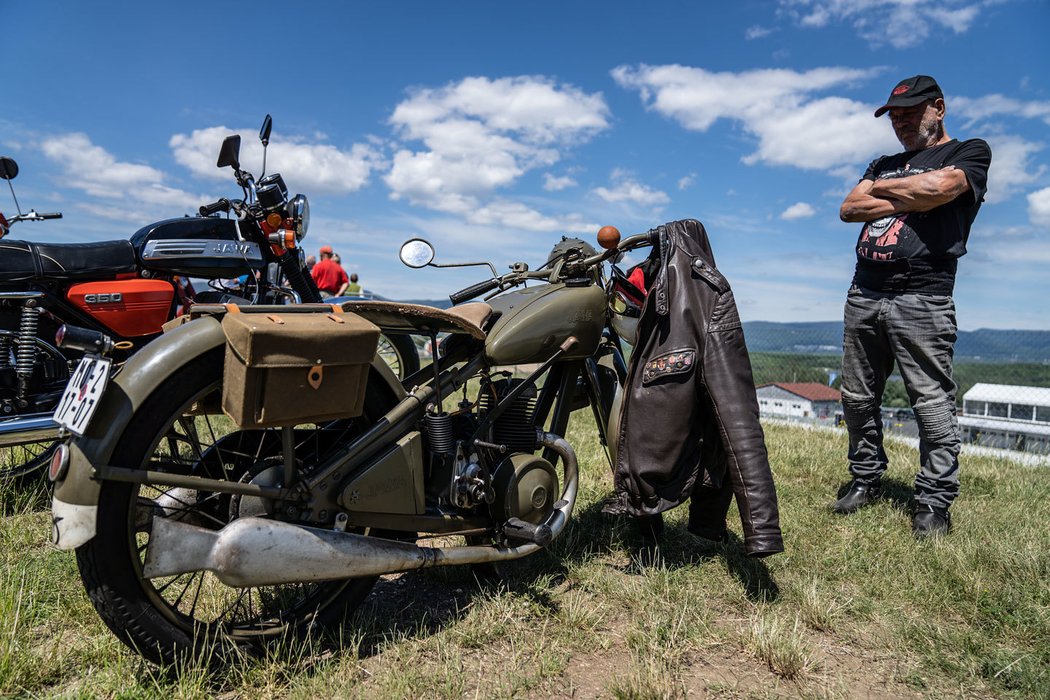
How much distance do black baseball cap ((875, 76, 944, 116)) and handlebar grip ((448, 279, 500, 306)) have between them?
97.1 inches

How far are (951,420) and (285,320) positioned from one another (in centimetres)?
342

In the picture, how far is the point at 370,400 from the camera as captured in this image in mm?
2285

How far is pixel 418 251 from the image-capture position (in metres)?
2.99

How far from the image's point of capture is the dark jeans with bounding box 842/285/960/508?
3.53 metres

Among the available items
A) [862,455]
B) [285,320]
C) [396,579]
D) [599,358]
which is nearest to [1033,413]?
[862,455]

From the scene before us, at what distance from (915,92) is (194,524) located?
13.1ft

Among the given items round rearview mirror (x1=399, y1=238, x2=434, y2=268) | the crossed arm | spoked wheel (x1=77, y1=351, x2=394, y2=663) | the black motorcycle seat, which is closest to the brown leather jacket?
round rearview mirror (x1=399, y1=238, x2=434, y2=268)

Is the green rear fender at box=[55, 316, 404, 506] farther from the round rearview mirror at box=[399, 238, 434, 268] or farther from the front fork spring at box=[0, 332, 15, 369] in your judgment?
the front fork spring at box=[0, 332, 15, 369]

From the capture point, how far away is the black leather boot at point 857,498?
3.88 meters

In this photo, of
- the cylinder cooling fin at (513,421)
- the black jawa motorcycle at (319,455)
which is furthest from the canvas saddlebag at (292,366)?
the cylinder cooling fin at (513,421)

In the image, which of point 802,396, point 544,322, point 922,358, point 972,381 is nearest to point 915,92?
point 922,358

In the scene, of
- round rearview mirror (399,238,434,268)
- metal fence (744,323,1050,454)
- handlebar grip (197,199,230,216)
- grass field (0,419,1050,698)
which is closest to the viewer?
grass field (0,419,1050,698)

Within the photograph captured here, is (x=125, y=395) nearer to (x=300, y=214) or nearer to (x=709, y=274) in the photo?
(x=709, y=274)

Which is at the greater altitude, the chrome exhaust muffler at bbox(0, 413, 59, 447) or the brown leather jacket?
the brown leather jacket
